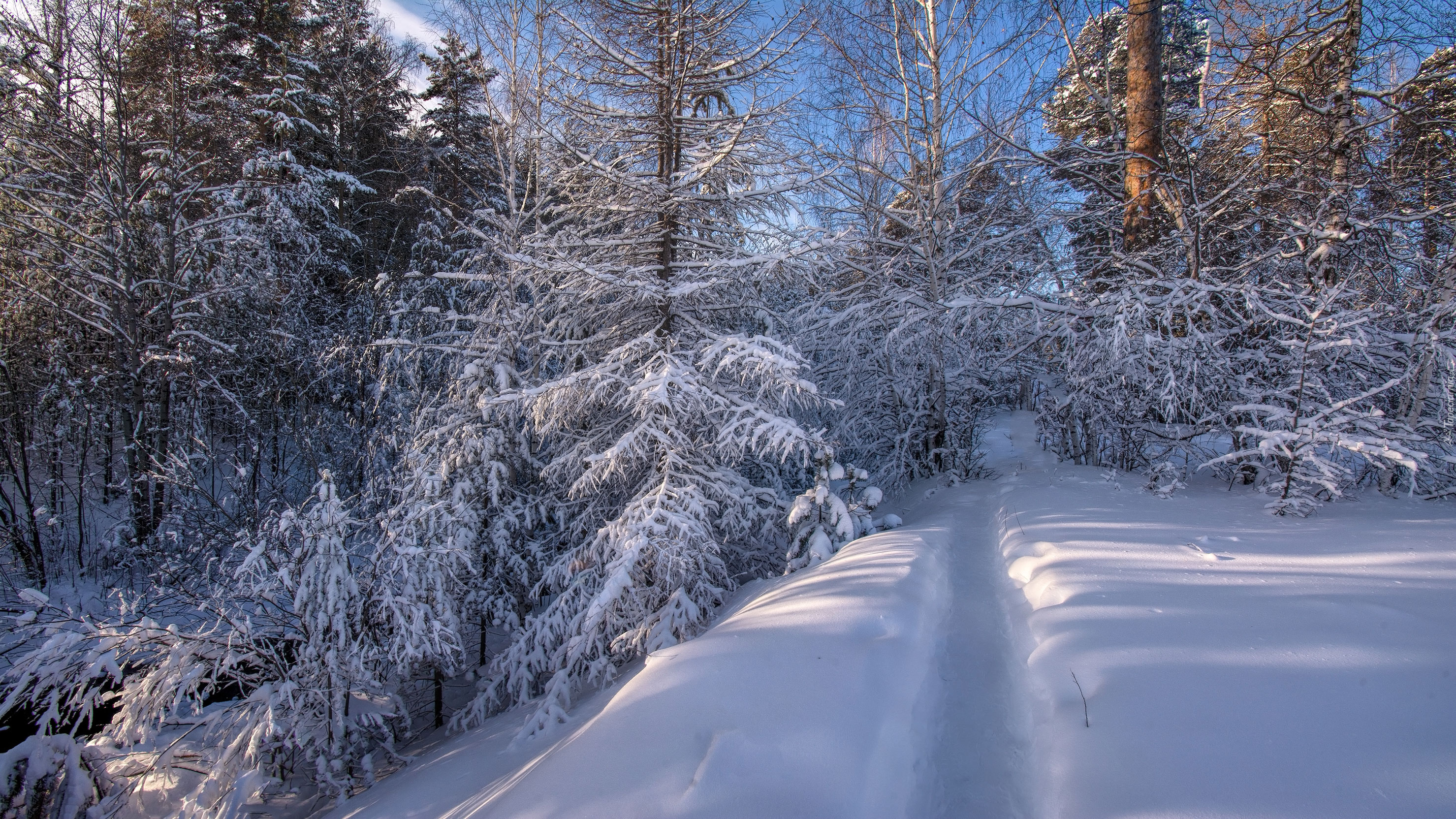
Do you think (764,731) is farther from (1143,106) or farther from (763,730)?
(1143,106)

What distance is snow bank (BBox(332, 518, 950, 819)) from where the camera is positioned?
2420mm

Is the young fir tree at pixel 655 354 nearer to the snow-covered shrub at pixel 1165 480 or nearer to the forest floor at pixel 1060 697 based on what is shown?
the forest floor at pixel 1060 697

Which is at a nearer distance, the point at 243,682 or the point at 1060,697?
the point at 1060,697

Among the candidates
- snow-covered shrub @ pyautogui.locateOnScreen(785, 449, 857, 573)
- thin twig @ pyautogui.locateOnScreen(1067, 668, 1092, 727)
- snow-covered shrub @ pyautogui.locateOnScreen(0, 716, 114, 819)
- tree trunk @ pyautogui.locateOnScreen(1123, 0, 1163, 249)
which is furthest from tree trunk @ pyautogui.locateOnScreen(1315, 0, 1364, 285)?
snow-covered shrub @ pyautogui.locateOnScreen(0, 716, 114, 819)

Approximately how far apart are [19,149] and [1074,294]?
16.1 m

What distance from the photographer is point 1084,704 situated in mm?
2586

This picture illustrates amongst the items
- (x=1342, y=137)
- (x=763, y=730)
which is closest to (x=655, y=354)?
(x=763, y=730)

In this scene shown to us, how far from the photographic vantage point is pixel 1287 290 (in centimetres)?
558

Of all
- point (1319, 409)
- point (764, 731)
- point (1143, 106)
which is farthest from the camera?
point (1143, 106)

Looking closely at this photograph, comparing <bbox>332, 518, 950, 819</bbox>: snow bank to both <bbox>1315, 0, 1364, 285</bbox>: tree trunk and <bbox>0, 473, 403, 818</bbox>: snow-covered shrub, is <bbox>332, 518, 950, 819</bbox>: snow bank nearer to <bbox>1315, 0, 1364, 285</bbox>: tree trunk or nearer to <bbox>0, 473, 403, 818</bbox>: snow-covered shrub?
<bbox>0, 473, 403, 818</bbox>: snow-covered shrub

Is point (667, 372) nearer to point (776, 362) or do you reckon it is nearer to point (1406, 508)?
point (776, 362)

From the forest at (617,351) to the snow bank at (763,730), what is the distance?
1.25 m

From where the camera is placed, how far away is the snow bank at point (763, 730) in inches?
95.3

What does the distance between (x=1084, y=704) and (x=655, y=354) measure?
496cm
